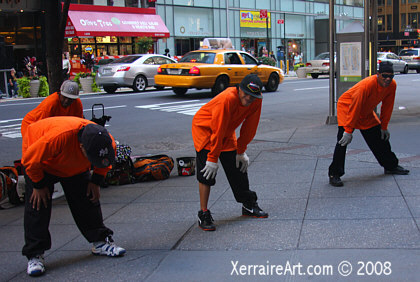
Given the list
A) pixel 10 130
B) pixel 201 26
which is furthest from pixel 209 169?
pixel 201 26

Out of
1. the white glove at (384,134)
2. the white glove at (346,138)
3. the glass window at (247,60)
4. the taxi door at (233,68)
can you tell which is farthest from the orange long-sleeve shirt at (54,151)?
the glass window at (247,60)

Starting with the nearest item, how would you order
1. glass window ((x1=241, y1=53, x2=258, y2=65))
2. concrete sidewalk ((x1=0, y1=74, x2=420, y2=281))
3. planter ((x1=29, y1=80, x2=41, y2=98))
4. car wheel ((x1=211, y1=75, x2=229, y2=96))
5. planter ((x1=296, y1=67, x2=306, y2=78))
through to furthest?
1. concrete sidewalk ((x1=0, y1=74, x2=420, y2=281))
2. car wheel ((x1=211, y1=75, x2=229, y2=96))
3. glass window ((x1=241, y1=53, x2=258, y2=65))
4. planter ((x1=29, y1=80, x2=41, y2=98))
5. planter ((x1=296, y1=67, x2=306, y2=78))

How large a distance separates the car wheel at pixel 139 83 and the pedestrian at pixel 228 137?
16.3m

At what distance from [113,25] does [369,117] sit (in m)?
27.1

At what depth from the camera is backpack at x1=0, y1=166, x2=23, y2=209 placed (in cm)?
638

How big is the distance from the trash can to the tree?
2.00 meters

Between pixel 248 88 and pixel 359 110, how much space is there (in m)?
2.13

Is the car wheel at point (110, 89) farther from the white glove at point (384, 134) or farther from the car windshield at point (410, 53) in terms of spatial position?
the car windshield at point (410, 53)

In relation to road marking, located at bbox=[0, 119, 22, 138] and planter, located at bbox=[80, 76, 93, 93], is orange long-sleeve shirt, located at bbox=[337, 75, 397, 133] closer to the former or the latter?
road marking, located at bbox=[0, 119, 22, 138]

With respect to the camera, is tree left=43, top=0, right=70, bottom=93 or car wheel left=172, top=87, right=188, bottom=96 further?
car wheel left=172, top=87, right=188, bottom=96

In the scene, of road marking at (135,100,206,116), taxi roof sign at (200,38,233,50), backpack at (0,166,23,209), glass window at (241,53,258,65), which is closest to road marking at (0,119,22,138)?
road marking at (135,100,206,116)

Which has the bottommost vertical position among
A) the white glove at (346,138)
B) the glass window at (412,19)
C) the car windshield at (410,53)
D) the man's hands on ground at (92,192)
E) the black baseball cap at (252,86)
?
the man's hands on ground at (92,192)

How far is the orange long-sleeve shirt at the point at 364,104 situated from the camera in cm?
636

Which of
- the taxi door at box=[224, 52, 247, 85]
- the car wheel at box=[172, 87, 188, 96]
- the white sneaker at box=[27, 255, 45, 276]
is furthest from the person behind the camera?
the car wheel at box=[172, 87, 188, 96]
